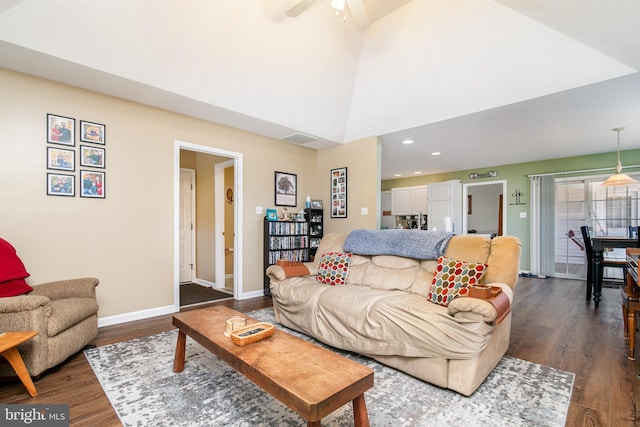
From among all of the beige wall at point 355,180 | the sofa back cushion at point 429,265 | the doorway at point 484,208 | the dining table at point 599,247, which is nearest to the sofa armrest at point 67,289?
the sofa back cushion at point 429,265

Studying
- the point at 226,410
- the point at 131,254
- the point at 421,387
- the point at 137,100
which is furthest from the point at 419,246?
the point at 137,100

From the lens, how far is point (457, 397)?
6.28ft

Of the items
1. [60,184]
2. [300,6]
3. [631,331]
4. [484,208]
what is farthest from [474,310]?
[484,208]

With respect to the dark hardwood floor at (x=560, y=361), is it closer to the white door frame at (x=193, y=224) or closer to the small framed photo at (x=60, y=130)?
the white door frame at (x=193, y=224)

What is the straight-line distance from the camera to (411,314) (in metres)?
2.11

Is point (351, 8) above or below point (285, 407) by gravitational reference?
above

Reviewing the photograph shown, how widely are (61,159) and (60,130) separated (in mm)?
285

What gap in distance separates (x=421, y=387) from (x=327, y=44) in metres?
3.57

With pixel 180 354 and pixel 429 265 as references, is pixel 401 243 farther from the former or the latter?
pixel 180 354

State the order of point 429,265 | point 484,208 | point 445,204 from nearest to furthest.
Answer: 1. point 429,265
2. point 445,204
3. point 484,208

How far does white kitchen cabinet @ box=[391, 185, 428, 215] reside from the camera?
309 inches

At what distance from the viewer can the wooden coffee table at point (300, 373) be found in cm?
120

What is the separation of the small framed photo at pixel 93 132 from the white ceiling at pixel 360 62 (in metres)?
0.37

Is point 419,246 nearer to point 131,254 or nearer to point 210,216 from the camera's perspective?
point 131,254
